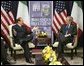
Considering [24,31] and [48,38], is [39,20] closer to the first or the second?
[48,38]

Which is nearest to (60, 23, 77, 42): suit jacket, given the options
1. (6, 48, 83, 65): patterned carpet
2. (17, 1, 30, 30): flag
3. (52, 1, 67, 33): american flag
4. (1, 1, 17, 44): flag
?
(6, 48, 83, 65): patterned carpet

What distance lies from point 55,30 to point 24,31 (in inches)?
67.9

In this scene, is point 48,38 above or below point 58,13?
below

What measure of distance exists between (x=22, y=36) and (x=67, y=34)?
1347 millimetres

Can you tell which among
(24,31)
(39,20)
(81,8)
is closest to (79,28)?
(81,8)

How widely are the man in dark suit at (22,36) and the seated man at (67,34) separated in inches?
34.6

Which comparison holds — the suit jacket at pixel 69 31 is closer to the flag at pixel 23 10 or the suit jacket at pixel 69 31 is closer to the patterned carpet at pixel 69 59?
the patterned carpet at pixel 69 59

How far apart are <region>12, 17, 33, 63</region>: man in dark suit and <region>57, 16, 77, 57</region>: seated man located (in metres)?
0.88

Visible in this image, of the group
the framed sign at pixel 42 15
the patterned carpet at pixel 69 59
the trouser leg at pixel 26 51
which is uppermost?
the framed sign at pixel 42 15

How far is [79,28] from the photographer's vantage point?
9602mm

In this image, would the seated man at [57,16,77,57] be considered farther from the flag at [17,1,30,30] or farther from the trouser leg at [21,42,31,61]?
the flag at [17,1,30,30]

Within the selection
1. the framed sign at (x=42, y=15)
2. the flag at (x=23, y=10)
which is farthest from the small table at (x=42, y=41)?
the flag at (x=23, y=10)

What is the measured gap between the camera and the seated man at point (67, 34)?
335 inches

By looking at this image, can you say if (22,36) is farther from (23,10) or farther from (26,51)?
(23,10)
